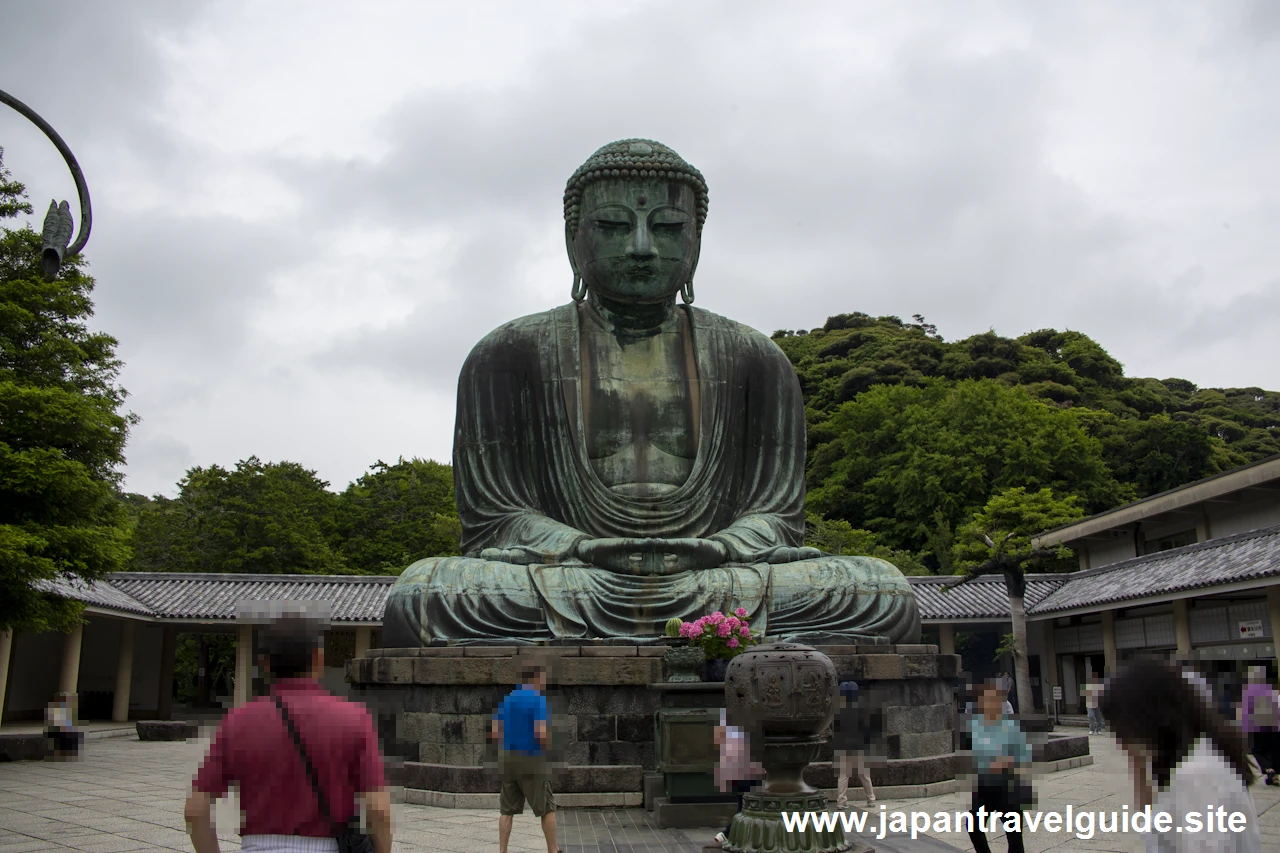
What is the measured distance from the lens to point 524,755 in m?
5.37

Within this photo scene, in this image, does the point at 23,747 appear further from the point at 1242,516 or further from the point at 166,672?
the point at 1242,516

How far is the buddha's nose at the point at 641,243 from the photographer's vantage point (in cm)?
994

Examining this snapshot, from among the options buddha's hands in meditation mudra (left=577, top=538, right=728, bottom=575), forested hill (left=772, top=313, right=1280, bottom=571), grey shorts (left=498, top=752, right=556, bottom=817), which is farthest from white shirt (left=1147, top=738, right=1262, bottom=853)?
forested hill (left=772, top=313, right=1280, bottom=571)

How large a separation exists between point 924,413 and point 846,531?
832cm

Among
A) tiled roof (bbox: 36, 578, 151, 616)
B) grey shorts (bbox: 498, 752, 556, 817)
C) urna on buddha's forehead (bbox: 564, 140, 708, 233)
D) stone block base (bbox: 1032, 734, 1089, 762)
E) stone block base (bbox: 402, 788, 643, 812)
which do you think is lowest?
stone block base (bbox: 402, 788, 643, 812)

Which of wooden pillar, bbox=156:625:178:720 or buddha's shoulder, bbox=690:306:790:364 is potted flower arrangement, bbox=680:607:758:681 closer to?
buddha's shoulder, bbox=690:306:790:364

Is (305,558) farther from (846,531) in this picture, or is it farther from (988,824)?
(988,824)

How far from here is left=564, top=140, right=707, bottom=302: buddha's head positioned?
33.0 feet

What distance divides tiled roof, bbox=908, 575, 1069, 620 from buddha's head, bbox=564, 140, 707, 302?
17.6m

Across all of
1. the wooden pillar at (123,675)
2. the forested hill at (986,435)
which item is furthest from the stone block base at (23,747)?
the forested hill at (986,435)

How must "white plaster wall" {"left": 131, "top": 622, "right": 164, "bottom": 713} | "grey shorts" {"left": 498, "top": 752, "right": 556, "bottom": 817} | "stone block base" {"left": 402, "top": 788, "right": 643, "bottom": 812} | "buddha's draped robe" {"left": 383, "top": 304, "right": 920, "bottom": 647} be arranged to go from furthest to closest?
"white plaster wall" {"left": 131, "top": 622, "right": 164, "bottom": 713}, "buddha's draped robe" {"left": 383, "top": 304, "right": 920, "bottom": 647}, "stone block base" {"left": 402, "top": 788, "right": 643, "bottom": 812}, "grey shorts" {"left": 498, "top": 752, "right": 556, "bottom": 817}

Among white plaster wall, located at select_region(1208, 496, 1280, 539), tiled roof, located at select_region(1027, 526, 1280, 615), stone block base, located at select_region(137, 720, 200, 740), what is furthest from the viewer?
white plaster wall, located at select_region(1208, 496, 1280, 539)

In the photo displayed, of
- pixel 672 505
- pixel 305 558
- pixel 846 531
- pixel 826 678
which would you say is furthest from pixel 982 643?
pixel 826 678

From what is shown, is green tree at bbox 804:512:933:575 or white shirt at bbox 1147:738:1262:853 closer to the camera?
white shirt at bbox 1147:738:1262:853
